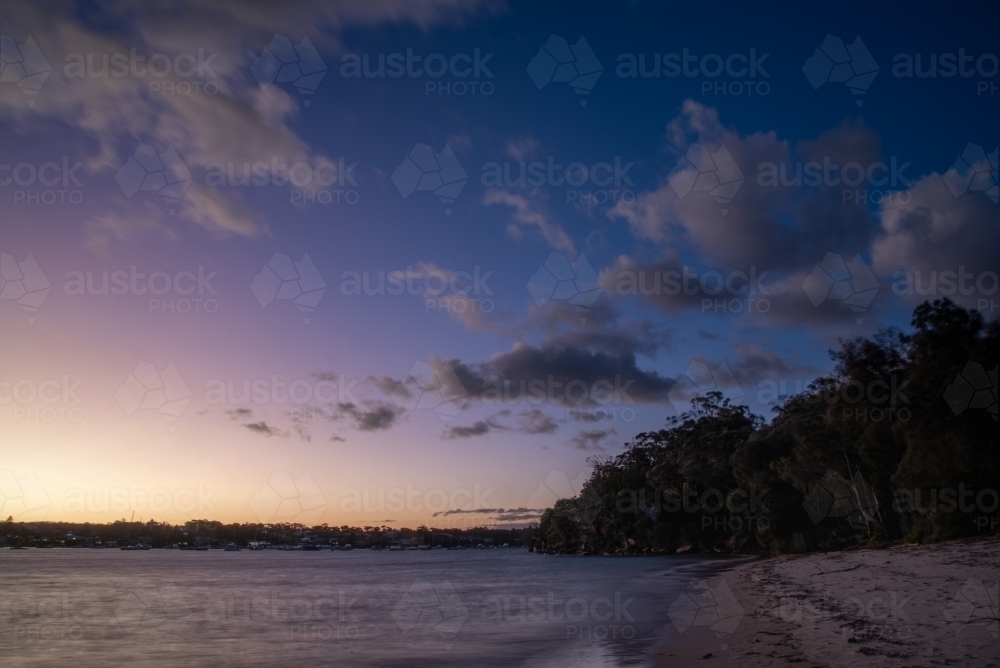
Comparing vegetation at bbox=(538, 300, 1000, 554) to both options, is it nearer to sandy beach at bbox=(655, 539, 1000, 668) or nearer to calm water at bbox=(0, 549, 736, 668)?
sandy beach at bbox=(655, 539, 1000, 668)

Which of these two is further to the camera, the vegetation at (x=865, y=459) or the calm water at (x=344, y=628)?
the vegetation at (x=865, y=459)

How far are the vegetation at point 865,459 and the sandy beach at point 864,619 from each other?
17.9ft

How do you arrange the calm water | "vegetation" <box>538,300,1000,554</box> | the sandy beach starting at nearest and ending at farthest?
the sandy beach
the calm water
"vegetation" <box>538,300,1000,554</box>

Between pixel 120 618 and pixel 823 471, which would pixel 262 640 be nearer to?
pixel 120 618

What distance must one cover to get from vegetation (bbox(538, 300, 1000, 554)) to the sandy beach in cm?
545

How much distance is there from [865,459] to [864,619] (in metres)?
28.8

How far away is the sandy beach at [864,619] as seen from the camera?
1090cm

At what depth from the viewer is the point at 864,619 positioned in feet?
46.3

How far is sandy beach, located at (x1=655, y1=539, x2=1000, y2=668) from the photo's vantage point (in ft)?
35.8

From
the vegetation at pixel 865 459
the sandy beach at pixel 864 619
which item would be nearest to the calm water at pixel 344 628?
the sandy beach at pixel 864 619

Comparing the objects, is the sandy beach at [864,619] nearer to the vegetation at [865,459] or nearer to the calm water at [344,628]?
the calm water at [344,628]

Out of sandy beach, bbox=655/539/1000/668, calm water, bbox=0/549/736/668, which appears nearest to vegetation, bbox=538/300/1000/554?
sandy beach, bbox=655/539/1000/668

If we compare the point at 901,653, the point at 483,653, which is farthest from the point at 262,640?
the point at 901,653

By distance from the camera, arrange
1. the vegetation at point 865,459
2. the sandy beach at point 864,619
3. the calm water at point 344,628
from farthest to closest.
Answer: the vegetation at point 865,459 < the calm water at point 344,628 < the sandy beach at point 864,619
